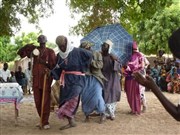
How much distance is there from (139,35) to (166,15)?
125 inches

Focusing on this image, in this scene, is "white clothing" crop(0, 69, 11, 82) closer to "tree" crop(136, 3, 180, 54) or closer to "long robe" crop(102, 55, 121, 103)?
"long robe" crop(102, 55, 121, 103)

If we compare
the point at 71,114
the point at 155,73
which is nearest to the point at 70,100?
the point at 71,114

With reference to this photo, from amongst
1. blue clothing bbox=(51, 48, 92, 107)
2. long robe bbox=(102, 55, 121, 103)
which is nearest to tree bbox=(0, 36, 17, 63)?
long robe bbox=(102, 55, 121, 103)

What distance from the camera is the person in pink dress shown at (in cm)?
976

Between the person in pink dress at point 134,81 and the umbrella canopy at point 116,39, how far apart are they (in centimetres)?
19

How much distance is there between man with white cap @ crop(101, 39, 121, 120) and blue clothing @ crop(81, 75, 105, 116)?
535 millimetres

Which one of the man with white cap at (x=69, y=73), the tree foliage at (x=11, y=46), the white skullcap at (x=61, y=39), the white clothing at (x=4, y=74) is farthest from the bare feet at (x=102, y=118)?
the tree foliage at (x=11, y=46)

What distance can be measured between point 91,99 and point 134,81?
1.67m

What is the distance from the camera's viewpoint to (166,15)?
29.7 meters

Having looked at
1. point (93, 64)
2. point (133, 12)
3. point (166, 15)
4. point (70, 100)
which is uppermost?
point (166, 15)

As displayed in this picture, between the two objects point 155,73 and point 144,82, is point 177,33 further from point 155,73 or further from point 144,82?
point 155,73

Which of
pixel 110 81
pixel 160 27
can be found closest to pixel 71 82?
pixel 110 81

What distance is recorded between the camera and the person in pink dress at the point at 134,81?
32.0 ft

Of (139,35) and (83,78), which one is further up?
(139,35)
